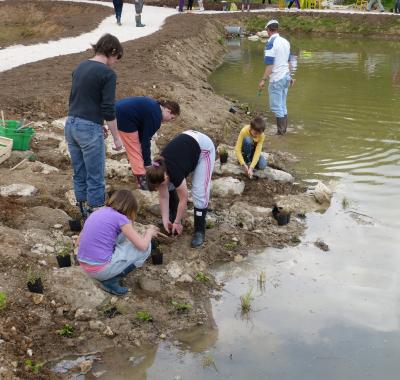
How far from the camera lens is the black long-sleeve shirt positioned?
5.55 meters

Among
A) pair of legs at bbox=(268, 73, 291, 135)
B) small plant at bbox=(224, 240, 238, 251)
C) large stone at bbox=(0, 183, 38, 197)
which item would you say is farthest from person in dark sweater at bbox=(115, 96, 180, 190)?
pair of legs at bbox=(268, 73, 291, 135)

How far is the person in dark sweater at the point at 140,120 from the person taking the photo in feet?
21.7

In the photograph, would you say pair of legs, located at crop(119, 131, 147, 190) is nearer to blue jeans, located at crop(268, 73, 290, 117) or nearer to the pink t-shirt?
the pink t-shirt

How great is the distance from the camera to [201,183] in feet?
20.9

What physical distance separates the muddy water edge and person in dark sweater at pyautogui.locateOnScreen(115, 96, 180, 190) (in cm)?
81

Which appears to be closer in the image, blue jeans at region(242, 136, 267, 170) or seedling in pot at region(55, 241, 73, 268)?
seedling in pot at region(55, 241, 73, 268)

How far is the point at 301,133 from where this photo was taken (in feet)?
39.2

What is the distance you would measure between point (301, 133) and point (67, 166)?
556 centimetres

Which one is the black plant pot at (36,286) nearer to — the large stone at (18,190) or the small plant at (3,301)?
the small plant at (3,301)

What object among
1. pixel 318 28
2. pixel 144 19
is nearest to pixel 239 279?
pixel 144 19

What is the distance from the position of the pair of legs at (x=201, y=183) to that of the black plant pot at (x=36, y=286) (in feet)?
6.55

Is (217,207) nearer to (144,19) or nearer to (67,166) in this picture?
(67,166)

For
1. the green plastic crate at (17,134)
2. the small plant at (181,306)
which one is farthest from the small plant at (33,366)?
the green plastic crate at (17,134)

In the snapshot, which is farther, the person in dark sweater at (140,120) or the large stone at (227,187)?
the large stone at (227,187)
